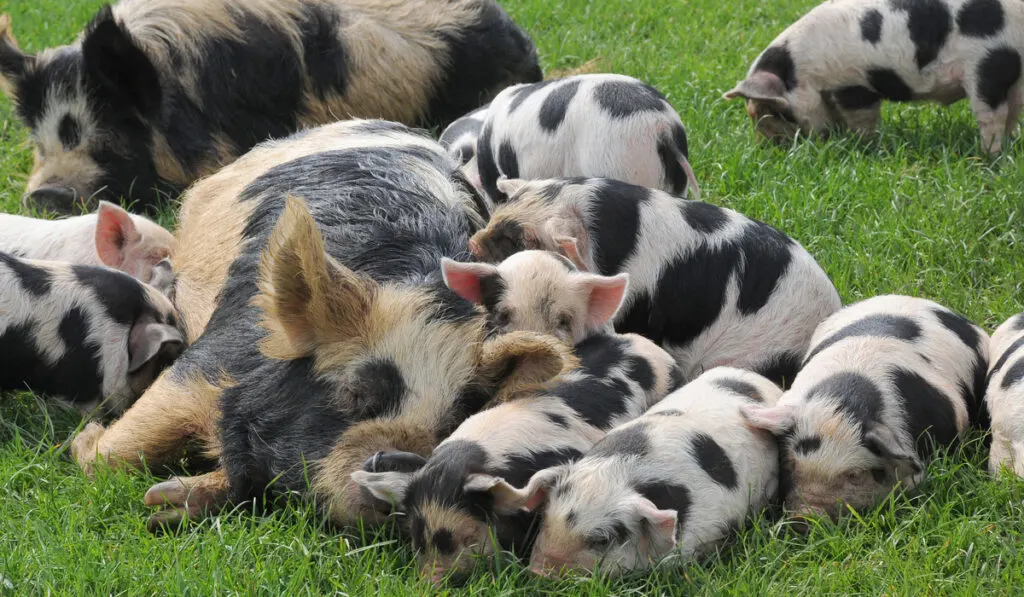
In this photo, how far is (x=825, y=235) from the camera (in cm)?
556

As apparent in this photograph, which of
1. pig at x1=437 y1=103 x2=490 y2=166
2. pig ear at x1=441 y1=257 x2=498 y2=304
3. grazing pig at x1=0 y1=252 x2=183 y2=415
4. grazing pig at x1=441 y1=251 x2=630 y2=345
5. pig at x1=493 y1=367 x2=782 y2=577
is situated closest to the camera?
pig at x1=493 y1=367 x2=782 y2=577

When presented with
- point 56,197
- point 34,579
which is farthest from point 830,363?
point 56,197

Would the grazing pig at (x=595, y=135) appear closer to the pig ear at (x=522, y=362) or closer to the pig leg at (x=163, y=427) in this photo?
the pig ear at (x=522, y=362)

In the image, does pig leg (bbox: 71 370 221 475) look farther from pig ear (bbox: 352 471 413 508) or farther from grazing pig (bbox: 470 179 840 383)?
grazing pig (bbox: 470 179 840 383)

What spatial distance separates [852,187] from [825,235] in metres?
0.57

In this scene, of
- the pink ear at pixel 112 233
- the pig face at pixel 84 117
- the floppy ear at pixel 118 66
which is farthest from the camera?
the pig face at pixel 84 117

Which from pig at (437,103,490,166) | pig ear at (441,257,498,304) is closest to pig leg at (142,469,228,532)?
pig ear at (441,257,498,304)

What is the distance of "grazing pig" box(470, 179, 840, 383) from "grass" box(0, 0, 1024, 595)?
2.38 ft

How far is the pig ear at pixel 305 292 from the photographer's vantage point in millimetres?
3490

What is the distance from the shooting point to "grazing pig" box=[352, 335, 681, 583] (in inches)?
124

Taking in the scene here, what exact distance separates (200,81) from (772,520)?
13.2ft

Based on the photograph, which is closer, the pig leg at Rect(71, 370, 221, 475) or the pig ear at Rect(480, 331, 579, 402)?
the pig ear at Rect(480, 331, 579, 402)

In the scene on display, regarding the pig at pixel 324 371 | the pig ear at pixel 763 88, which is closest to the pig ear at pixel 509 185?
the pig at pixel 324 371

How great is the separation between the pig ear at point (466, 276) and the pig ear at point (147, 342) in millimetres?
1214
